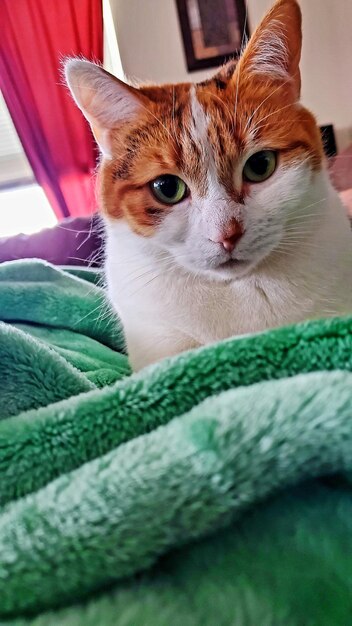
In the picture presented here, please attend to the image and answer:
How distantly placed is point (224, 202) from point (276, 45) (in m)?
0.26

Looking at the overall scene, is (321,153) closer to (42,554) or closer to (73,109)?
Result: (42,554)

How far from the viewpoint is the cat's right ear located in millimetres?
729

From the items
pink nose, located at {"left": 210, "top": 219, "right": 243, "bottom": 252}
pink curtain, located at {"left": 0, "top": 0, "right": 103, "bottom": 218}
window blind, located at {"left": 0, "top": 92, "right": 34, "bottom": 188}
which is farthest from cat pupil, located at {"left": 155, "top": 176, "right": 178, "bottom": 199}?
window blind, located at {"left": 0, "top": 92, "right": 34, "bottom": 188}

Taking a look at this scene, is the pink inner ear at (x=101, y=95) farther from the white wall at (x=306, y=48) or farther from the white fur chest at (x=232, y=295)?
the white wall at (x=306, y=48)

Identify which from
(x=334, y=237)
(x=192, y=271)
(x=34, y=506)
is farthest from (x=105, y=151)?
(x=34, y=506)

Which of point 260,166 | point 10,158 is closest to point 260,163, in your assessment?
point 260,166

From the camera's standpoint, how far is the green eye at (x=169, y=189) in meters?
0.69

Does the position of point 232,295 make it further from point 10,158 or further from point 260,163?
point 10,158

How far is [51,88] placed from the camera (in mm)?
2902

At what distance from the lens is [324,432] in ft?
1.03

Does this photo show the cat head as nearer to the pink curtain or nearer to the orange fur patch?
the orange fur patch

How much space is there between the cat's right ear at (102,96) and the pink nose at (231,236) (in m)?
0.22

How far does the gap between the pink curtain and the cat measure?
6.90 feet

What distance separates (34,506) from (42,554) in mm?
31
